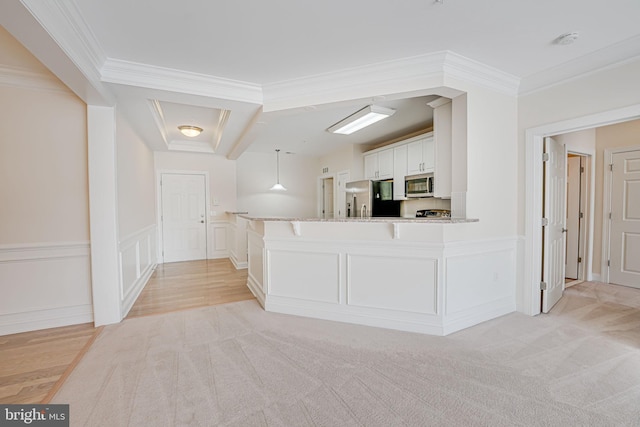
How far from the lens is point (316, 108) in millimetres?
3170

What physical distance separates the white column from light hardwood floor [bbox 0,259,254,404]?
0.27 m

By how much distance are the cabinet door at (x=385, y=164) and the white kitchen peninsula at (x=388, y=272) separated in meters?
2.53

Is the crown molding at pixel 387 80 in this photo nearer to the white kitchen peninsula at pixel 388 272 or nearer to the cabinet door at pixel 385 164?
the white kitchen peninsula at pixel 388 272

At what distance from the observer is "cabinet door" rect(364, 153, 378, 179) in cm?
564

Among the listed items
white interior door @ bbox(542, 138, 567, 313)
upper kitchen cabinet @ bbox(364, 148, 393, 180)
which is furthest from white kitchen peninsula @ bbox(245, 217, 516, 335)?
upper kitchen cabinet @ bbox(364, 148, 393, 180)

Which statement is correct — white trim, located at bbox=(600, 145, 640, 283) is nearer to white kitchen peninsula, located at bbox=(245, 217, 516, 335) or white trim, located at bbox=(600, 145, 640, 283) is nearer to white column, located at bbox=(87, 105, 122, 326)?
white kitchen peninsula, located at bbox=(245, 217, 516, 335)

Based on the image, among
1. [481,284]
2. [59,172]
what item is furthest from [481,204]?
[59,172]

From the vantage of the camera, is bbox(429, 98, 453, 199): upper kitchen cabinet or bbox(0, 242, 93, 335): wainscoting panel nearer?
bbox(0, 242, 93, 335): wainscoting panel

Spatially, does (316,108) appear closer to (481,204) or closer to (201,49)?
(201,49)

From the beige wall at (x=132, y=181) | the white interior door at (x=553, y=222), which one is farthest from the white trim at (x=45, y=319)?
the white interior door at (x=553, y=222)

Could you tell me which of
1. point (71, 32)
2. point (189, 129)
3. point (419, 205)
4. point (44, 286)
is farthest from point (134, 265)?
point (419, 205)

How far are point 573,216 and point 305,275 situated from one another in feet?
15.1

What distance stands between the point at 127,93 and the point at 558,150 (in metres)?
4.91

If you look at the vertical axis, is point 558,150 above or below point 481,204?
above
